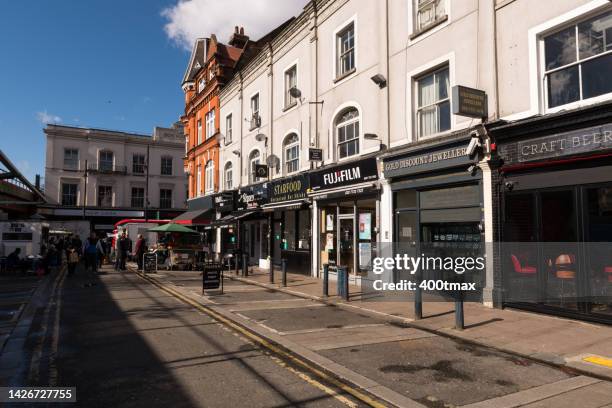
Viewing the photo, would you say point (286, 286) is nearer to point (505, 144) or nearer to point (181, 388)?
point (505, 144)

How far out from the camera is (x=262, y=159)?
75.7ft

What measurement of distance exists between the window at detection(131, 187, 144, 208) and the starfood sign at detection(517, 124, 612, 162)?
46.0 m

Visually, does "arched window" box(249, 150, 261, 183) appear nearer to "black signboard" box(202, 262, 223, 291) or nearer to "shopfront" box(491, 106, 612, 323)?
"black signboard" box(202, 262, 223, 291)

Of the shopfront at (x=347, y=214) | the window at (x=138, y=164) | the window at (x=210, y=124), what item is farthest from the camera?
the window at (x=138, y=164)

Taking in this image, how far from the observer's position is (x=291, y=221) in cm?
1994

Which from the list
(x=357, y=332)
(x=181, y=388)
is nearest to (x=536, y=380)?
(x=357, y=332)

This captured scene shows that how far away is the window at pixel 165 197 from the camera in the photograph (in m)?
50.3

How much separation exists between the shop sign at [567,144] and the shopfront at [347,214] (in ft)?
17.1

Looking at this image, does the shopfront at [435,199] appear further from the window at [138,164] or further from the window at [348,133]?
the window at [138,164]

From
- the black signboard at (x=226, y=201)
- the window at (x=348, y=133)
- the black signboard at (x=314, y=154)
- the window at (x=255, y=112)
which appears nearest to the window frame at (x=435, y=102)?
the window at (x=348, y=133)

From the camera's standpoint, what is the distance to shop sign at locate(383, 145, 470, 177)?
36.5 ft

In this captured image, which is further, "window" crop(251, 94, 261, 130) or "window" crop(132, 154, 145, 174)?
"window" crop(132, 154, 145, 174)

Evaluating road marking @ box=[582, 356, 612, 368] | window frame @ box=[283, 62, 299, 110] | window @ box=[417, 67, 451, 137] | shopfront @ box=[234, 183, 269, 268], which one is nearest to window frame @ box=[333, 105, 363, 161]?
window @ box=[417, 67, 451, 137]

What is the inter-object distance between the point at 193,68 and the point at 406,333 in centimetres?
3291
